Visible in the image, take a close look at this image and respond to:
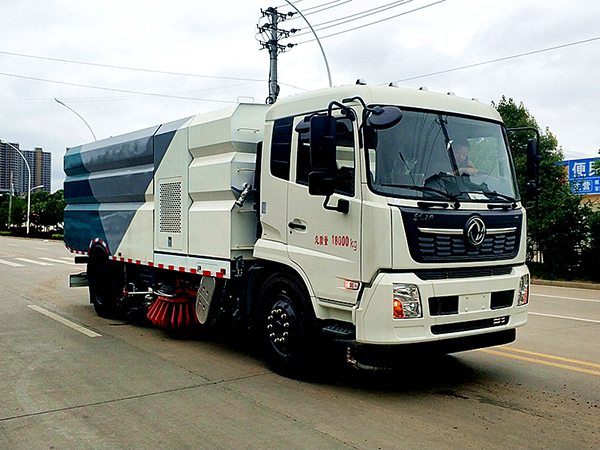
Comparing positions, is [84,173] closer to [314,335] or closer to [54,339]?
[54,339]

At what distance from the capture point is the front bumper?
5.30 m

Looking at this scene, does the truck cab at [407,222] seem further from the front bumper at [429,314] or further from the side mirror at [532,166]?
the side mirror at [532,166]

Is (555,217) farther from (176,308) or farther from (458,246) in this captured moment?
(458,246)

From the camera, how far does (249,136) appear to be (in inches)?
286

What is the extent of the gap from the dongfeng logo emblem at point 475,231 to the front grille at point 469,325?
728mm

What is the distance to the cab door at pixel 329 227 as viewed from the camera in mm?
5575

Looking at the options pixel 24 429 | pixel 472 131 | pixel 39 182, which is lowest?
pixel 24 429

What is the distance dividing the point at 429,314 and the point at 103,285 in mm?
6832

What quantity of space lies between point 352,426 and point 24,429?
2.57 metres

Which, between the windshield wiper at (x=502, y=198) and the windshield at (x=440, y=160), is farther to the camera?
the windshield wiper at (x=502, y=198)

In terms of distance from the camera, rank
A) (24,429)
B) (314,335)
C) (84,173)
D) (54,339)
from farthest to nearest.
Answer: (84,173) → (54,339) → (314,335) → (24,429)

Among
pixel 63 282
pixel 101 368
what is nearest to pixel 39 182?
pixel 63 282

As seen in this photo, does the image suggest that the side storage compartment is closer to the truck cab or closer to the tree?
the truck cab

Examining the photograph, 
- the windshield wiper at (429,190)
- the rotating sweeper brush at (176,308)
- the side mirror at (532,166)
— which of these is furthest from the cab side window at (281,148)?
the rotating sweeper brush at (176,308)
